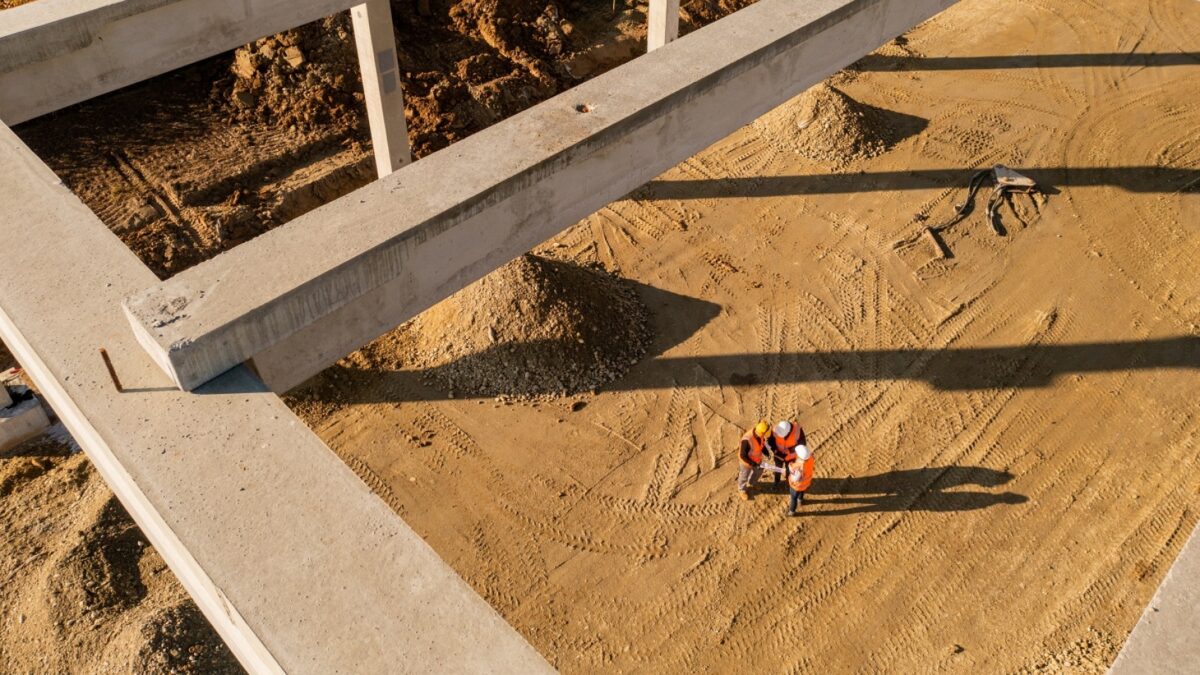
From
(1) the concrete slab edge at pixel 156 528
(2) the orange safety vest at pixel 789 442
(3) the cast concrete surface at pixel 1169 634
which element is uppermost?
(1) the concrete slab edge at pixel 156 528

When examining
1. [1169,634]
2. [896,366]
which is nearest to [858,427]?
[896,366]

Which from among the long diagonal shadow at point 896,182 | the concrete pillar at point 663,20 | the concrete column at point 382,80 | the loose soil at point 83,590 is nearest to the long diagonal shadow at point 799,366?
the loose soil at point 83,590

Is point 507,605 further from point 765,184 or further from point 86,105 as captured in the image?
point 86,105

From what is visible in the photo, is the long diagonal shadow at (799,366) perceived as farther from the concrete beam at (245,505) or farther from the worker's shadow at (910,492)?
the concrete beam at (245,505)

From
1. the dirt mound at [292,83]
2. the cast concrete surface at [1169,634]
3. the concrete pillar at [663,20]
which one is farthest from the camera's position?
the dirt mound at [292,83]

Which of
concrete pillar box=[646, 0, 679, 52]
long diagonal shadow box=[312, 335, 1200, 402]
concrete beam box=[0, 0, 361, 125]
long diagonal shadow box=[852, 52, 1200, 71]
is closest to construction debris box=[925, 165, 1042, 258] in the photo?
long diagonal shadow box=[312, 335, 1200, 402]

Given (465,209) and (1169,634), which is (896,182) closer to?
(465,209)

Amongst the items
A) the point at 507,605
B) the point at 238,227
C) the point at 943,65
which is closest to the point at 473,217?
the point at 507,605
